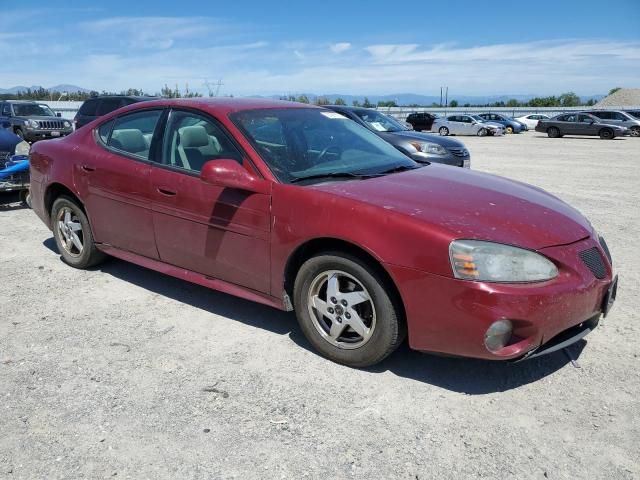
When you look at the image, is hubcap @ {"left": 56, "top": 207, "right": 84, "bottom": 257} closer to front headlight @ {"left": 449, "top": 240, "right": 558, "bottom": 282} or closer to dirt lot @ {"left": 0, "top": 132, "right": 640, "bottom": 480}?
dirt lot @ {"left": 0, "top": 132, "right": 640, "bottom": 480}

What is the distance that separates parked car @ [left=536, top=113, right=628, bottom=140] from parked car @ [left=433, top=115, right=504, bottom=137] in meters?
2.60

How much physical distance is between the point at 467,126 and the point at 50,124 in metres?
21.9

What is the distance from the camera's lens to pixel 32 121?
58.9 feet

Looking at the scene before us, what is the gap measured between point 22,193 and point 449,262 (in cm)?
732

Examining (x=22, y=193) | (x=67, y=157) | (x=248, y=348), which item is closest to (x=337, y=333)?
(x=248, y=348)

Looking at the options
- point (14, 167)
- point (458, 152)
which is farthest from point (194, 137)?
point (458, 152)

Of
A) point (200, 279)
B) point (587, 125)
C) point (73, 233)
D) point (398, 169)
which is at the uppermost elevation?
point (398, 169)

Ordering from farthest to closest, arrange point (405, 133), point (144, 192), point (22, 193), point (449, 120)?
1. point (449, 120)
2. point (405, 133)
3. point (22, 193)
4. point (144, 192)

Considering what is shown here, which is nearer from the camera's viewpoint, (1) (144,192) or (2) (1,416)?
(2) (1,416)

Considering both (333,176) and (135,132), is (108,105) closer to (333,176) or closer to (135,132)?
(135,132)

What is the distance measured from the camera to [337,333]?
3.46 meters

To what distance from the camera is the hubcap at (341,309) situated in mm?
3326

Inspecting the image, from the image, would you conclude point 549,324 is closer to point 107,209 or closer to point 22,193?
point 107,209

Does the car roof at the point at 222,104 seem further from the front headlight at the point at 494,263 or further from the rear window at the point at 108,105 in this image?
the rear window at the point at 108,105
